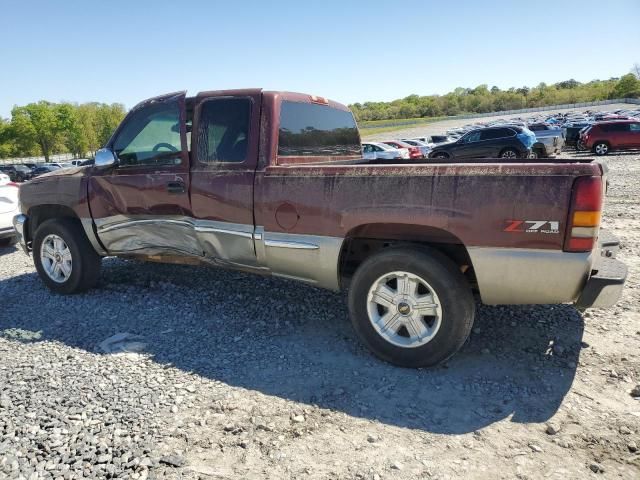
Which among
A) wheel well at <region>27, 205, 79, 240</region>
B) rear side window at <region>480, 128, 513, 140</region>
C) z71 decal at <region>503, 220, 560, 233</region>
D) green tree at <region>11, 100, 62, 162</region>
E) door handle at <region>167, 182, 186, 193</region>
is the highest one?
green tree at <region>11, 100, 62, 162</region>

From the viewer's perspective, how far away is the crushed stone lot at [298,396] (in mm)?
2539

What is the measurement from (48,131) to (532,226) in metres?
76.4

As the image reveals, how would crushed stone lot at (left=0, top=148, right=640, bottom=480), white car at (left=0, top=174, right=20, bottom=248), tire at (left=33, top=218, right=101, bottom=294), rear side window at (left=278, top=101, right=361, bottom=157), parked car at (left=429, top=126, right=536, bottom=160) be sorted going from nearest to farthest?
crushed stone lot at (left=0, top=148, right=640, bottom=480)
rear side window at (left=278, top=101, right=361, bottom=157)
tire at (left=33, top=218, right=101, bottom=294)
white car at (left=0, top=174, right=20, bottom=248)
parked car at (left=429, top=126, right=536, bottom=160)

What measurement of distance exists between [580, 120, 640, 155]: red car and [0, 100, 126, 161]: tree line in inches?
2517

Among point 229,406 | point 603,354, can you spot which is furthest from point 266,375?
point 603,354

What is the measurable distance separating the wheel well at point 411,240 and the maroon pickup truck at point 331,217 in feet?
0.03

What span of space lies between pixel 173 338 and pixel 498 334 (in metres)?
2.74

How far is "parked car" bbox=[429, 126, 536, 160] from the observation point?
18312 mm

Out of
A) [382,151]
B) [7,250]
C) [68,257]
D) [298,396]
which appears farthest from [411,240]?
[382,151]

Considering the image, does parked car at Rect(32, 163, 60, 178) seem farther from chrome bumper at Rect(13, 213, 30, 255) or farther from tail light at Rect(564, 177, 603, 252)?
tail light at Rect(564, 177, 603, 252)

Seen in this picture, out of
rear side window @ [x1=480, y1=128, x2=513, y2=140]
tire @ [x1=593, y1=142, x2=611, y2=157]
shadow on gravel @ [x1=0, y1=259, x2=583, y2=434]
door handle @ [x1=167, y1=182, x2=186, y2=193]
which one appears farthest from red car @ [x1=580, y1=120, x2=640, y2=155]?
door handle @ [x1=167, y1=182, x2=186, y2=193]

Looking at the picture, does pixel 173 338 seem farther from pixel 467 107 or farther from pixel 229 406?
pixel 467 107

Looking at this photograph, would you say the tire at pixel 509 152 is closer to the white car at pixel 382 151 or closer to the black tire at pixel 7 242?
the white car at pixel 382 151

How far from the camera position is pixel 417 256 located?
131 inches
